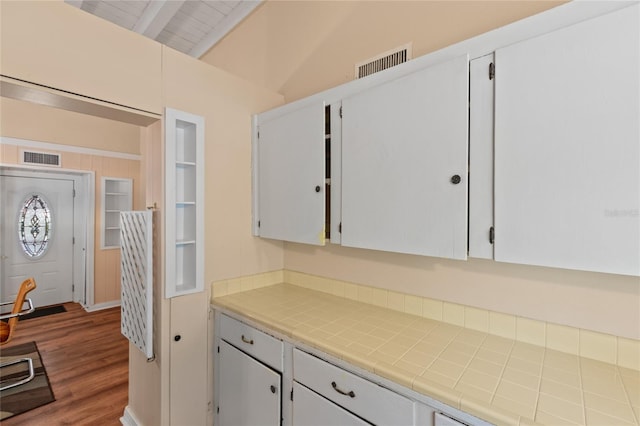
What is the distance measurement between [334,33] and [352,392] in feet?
6.98

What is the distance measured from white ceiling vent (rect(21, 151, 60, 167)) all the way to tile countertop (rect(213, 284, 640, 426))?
408 cm

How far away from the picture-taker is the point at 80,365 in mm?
2764

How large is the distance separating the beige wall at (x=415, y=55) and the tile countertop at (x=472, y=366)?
17 cm

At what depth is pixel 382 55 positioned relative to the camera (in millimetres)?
1744

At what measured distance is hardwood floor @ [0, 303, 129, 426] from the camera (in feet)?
6.97

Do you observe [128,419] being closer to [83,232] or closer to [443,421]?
[443,421]

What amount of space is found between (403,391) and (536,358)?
577mm

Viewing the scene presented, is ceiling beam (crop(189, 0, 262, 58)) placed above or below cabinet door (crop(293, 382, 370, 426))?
above

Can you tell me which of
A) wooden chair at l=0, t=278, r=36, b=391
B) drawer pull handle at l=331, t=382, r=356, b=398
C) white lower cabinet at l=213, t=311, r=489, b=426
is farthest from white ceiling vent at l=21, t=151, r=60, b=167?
drawer pull handle at l=331, t=382, r=356, b=398

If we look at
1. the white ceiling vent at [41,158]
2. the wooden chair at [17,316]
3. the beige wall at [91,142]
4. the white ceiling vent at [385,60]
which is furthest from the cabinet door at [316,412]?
the white ceiling vent at [41,158]

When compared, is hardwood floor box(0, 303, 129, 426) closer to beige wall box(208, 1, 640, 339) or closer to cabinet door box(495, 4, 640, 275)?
beige wall box(208, 1, 640, 339)

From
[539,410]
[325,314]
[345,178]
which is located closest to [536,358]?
[539,410]

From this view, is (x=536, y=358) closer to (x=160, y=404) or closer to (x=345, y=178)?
(x=345, y=178)

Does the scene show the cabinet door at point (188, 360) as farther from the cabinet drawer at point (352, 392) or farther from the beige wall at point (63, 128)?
the beige wall at point (63, 128)
